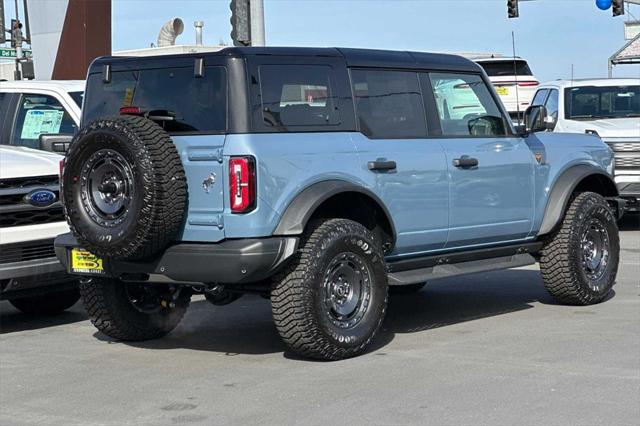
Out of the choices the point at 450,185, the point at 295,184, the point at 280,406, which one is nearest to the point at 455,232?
the point at 450,185

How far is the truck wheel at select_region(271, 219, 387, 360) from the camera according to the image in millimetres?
7273

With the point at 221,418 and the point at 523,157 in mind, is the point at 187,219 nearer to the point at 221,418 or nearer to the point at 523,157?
the point at 221,418

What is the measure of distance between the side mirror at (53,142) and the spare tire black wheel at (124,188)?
196cm

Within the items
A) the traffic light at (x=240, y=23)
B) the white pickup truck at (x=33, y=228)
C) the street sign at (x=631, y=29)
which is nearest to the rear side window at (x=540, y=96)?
the traffic light at (x=240, y=23)

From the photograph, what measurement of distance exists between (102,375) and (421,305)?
11.5ft

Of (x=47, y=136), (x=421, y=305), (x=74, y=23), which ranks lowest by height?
(x=421, y=305)

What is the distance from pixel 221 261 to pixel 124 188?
81 centimetres

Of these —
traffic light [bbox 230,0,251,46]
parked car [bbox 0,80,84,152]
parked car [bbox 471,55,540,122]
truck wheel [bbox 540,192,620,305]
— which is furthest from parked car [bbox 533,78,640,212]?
parked car [bbox 0,80,84,152]

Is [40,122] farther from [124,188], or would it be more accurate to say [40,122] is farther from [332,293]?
[332,293]

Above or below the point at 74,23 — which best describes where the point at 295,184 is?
below

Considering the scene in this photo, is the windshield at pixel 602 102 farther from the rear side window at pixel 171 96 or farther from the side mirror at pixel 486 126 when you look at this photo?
the rear side window at pixel 171 96

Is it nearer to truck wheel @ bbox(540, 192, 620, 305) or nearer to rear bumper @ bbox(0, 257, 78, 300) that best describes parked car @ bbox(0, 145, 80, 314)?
rear bumper @ bbox(0, 257, 78, 300)

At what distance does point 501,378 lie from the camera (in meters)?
6.85

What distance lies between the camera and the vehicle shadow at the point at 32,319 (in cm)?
933
